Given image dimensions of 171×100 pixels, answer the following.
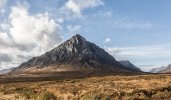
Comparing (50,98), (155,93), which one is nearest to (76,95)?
(50,98)

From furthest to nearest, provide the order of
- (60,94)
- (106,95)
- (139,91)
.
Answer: (60,94) → (139,91) → (106,95)

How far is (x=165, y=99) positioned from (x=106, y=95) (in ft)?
21.2

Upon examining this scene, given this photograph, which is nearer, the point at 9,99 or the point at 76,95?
the point at 76,95

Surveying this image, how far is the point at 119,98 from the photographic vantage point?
37656 millimetres

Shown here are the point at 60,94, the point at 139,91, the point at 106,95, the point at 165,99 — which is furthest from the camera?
the point at 60,94

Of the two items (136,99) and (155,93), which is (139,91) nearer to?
(155,93)

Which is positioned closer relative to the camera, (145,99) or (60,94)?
(145,99)

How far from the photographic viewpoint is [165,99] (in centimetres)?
3550

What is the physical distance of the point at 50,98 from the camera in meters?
41.4

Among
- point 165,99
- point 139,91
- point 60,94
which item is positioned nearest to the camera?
point 165,99

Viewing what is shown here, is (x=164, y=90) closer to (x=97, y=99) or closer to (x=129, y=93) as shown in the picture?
(x=129, y=93)

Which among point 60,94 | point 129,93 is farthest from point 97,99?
point 60,94

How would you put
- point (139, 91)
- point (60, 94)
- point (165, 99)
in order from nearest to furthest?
point (165, 99)
point (139, 91)
point (60, 94)

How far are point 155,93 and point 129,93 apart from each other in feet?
10.4
